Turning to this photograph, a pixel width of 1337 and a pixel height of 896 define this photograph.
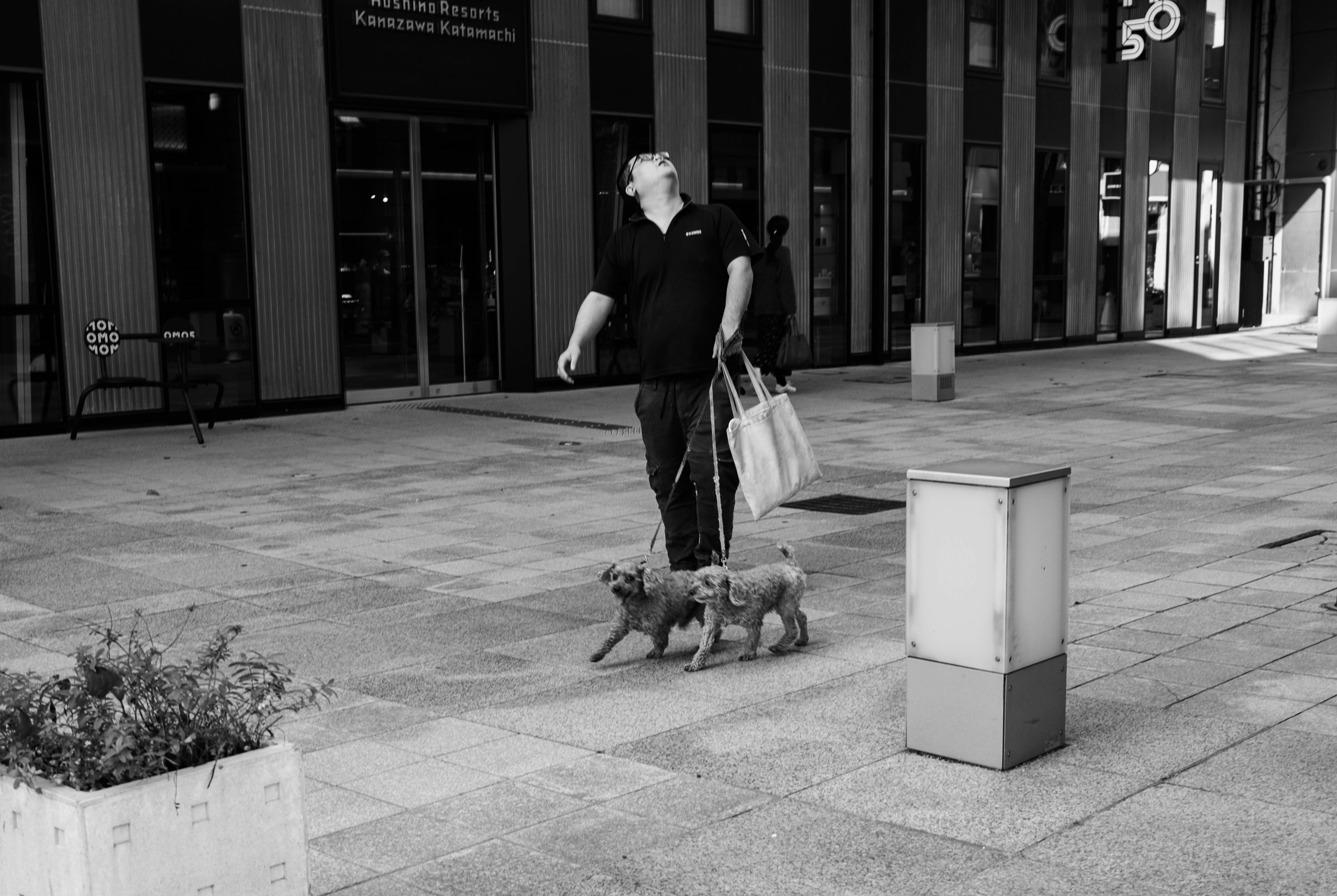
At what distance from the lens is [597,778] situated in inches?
183

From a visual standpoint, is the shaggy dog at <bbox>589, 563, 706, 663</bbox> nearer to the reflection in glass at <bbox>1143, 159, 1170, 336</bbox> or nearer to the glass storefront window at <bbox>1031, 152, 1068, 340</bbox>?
the glass storefront window at <bbox>1031, 152, 1068, 340</bbox>

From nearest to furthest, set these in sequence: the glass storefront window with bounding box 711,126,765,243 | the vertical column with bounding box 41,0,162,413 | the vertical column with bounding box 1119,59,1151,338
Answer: the vertical column with bounding box 41,0,162,413
the glass storefront window with bounding box 711,126,765,243
the vertical column with bounding box 1119,59,1151,338

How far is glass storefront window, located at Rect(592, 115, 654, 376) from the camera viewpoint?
60.2 ft

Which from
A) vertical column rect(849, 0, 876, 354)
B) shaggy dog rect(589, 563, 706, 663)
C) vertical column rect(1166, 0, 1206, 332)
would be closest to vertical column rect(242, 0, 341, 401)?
vertical column rect(849, 0, 876, 354)

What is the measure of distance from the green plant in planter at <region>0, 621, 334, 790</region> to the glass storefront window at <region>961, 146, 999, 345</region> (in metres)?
21.4

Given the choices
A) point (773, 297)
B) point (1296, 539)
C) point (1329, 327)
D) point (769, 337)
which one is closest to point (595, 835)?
point (1296, 539)

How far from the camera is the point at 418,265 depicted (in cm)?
1697

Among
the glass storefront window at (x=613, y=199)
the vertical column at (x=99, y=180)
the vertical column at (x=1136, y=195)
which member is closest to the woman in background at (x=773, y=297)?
the glass storefront window at (x=613, y=199)

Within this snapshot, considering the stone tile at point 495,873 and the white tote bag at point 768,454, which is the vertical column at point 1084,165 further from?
the stone tile at point 495,873

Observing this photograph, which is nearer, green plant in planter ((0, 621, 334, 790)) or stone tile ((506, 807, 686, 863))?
green plant in planter ((0, 621, 334, 790))

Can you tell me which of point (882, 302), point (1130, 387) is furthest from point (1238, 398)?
point (882, 302)

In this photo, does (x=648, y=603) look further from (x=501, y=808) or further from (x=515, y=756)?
(x=501, y=808)

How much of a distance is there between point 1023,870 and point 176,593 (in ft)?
16.5

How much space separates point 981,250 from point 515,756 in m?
20.3
